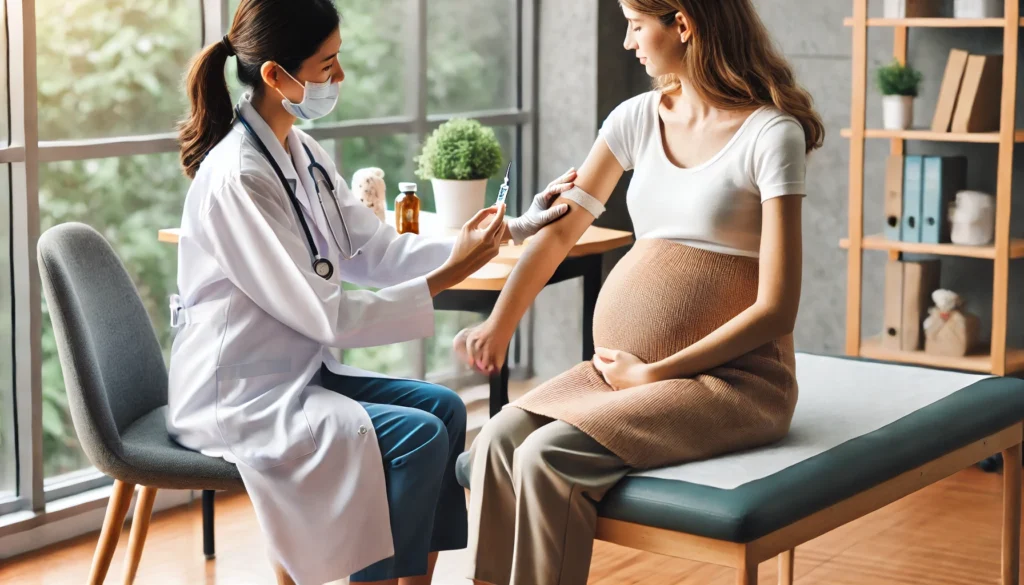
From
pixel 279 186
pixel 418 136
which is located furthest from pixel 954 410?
pixel 418 136

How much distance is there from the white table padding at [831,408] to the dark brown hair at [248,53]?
99 centimetres

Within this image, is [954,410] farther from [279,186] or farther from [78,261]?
Result: [78,261]

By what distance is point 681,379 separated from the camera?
2.19 meters

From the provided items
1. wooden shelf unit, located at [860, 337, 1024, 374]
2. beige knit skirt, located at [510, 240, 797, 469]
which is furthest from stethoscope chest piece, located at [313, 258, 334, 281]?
wooden shelf unit, located at [860, 337, 1024, 374]

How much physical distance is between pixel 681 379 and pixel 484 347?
15.0 inches

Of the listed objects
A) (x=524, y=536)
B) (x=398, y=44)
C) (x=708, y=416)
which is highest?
(x=398, y=44)

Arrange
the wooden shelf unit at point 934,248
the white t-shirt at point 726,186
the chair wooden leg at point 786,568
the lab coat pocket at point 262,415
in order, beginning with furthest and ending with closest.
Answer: the wooden shelf unit at point 934,248 < the chair wooden leg at point 786,568 < the lab coat pocket at point 262,415 < the white t-shirt at point 726,186

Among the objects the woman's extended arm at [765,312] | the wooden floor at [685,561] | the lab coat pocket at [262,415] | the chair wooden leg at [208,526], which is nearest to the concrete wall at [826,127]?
the wooden floor at [685,561]

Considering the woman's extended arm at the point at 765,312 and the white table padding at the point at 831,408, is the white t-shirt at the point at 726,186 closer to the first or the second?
the woman's extended arm at the point at 765,312

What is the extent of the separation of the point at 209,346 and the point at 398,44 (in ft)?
7.51

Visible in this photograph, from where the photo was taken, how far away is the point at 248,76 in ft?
7.93

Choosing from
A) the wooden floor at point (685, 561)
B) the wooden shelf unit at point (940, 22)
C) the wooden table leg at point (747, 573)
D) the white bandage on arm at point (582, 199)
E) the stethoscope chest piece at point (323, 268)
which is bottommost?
the wooden floor at point (685, 561)

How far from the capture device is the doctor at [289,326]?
7.50 ft

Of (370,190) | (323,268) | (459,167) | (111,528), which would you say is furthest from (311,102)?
(459,167)
